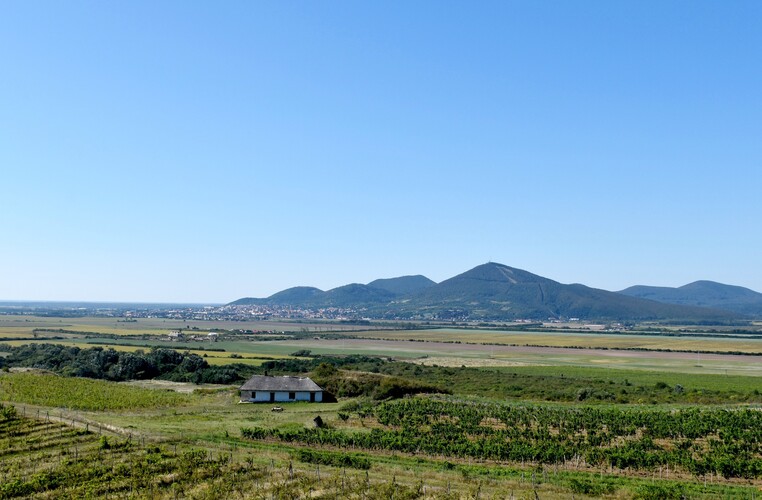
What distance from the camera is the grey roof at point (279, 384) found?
57.6 m

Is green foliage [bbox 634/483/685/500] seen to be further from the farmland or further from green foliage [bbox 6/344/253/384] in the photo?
green foliage [bbox 6/344/253/384]

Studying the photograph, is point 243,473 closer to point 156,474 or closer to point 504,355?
point 156,474

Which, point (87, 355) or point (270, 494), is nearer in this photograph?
point (270, 494)

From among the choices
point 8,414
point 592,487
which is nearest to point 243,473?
point 592,487

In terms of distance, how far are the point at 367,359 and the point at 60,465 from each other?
3048 inches

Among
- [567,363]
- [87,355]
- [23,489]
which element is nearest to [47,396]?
[23,489]

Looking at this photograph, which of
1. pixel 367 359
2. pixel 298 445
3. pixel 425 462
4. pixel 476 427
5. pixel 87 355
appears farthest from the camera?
pixel 367 359

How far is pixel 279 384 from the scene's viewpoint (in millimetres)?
58312

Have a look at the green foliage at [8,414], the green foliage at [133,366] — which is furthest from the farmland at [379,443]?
the green foliage at [133,366]

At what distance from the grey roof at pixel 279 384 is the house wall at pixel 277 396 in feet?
0.91

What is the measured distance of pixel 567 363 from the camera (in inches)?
4117

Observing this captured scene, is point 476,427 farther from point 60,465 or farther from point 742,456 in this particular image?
point 60,465

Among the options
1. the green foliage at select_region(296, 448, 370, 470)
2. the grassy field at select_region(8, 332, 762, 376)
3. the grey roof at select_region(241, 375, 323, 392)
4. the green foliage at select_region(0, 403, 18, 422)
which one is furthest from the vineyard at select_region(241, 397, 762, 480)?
the grassy field at select_region(8, 332, 762, 376)

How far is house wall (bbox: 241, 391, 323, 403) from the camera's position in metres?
57.2
